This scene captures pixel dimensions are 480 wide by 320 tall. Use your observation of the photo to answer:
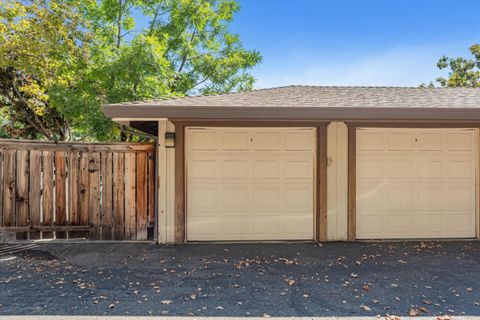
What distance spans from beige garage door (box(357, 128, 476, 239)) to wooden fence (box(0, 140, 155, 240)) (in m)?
3.84

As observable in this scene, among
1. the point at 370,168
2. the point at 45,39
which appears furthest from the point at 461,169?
the point at 45,39

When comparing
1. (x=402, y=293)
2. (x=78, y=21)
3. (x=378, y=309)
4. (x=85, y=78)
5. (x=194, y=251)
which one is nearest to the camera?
(x=378, y=309)

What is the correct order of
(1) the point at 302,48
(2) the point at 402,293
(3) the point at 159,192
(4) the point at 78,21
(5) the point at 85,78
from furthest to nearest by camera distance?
(1) the point at 302,48 < (4) the point at 78,21 < (5) the point at 85,78 < (3) the point at 159,192 < (2) the point at 402,293

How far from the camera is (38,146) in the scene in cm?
504

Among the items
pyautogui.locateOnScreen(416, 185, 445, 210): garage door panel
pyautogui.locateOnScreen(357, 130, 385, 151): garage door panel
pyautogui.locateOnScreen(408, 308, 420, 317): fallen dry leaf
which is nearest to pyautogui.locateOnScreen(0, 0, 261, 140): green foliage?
pyautogui.locateOnScreen(357, 130, 385, 151): garage door panel

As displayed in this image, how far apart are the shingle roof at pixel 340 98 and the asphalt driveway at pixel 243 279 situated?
2.28 metres

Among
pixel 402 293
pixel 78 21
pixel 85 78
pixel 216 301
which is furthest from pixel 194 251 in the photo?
pixel 78 21

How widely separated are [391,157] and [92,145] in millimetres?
5273

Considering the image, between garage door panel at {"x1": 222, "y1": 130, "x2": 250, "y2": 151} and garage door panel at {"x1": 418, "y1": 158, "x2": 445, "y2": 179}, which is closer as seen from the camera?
garage door panel at {"x1": 222, "y1": 130, "x2": 250, "y2": 151}

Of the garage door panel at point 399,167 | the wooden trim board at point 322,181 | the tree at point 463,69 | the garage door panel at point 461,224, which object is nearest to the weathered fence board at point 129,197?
the wooden trim board at point 322,181

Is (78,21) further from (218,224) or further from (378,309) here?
(378,309)

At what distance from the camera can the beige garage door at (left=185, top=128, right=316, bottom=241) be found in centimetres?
509

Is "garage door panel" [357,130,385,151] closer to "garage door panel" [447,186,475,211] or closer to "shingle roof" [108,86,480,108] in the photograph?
"shingle roof" [108,86,480,108]

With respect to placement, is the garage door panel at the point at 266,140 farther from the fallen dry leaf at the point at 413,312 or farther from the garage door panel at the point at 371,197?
the fallen dry leaf at the point at 413,312
